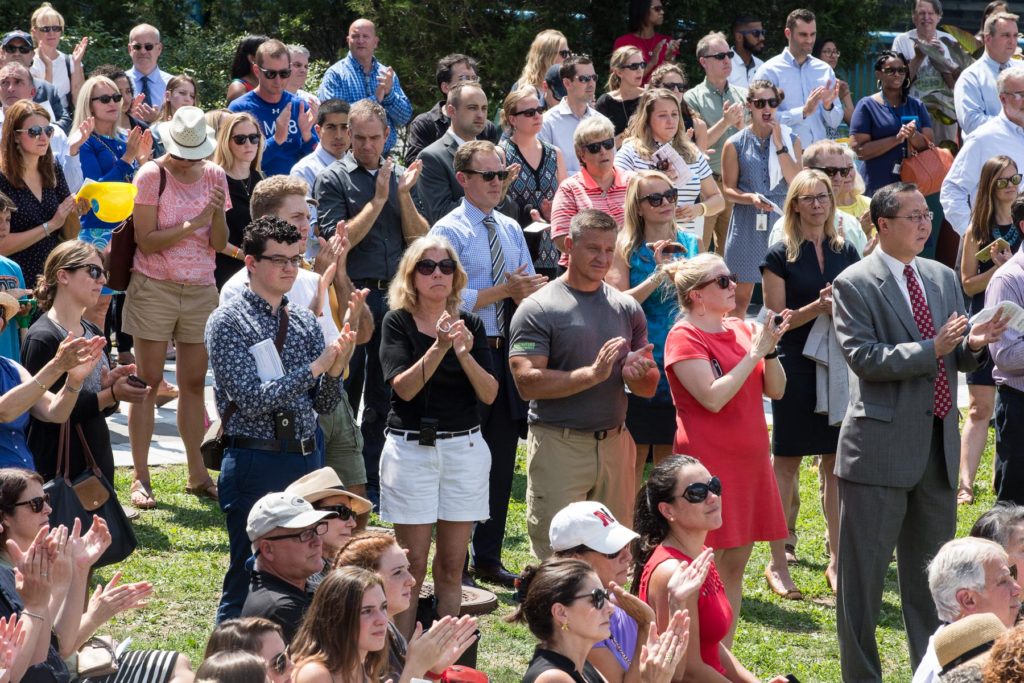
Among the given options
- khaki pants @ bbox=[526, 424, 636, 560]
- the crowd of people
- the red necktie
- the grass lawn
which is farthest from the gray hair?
khaki pants @ bbox=[526, 424, 636, 560]

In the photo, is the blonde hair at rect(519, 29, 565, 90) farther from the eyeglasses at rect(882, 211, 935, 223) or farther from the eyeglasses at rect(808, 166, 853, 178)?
the eyeglasses at rect(882, 211, 935, 223)

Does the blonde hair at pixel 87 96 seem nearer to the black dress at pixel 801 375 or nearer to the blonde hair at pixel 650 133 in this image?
the blonde hair at pixel 650 133

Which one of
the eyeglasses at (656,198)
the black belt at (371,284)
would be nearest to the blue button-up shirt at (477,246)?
the eyeglasses at (656,198)

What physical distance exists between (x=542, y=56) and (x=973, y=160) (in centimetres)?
353

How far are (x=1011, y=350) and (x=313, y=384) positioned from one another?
336 centimetres

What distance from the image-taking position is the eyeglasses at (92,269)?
23.1 feet

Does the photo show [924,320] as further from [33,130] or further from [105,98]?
[105,98]

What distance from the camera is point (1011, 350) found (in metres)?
7.20

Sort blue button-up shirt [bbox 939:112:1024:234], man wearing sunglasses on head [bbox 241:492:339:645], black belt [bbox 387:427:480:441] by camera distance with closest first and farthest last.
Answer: man wearing sunglasses on head [bbox 241:492:339:645] < black belt [bbox 387:427:480:441] < blue button-up shirt [bbox 939:112:1024:234]

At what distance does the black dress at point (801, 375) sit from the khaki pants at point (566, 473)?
127 centimetres

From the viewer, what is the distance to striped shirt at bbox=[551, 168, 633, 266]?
28.5ft

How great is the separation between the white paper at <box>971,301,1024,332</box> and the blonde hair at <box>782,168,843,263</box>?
4.48 ft

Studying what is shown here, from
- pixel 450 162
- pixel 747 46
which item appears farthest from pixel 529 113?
pixel 747 46

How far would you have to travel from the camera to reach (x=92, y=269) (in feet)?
23.3
